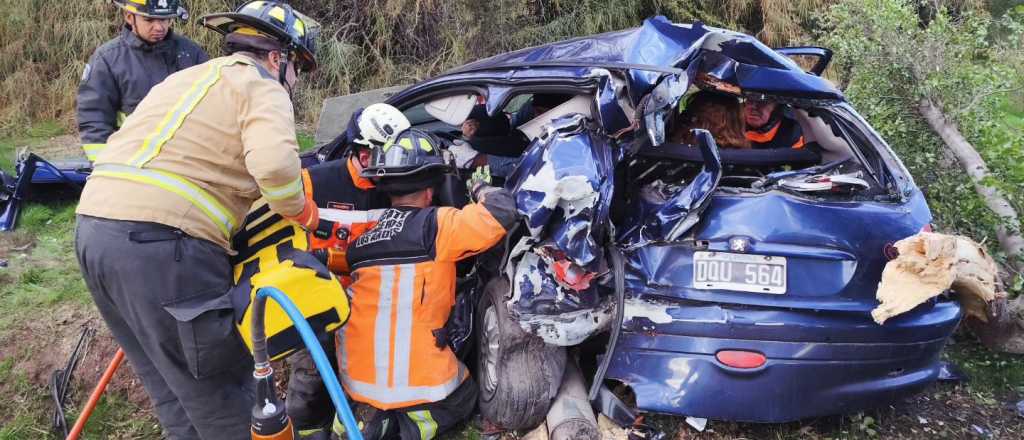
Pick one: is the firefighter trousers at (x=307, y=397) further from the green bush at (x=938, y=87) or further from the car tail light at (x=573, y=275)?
the green bush at (x=938, y=87)

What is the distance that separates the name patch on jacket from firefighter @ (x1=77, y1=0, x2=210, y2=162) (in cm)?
204

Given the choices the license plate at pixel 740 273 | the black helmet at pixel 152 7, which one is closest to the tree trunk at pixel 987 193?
the license plate at pixel 740 273

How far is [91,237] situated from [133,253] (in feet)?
0.56

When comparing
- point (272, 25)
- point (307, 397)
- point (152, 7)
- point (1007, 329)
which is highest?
point (272, 25)

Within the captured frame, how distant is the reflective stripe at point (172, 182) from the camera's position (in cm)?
230

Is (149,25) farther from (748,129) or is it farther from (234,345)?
(748,129)

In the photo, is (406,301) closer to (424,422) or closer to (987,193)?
(424,422)

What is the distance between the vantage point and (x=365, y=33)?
29.1 ft

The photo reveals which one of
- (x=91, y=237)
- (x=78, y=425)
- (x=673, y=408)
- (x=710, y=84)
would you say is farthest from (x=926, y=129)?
(x=78, y=425)

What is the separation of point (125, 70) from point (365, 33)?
5.11m

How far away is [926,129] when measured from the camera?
14.3 ft

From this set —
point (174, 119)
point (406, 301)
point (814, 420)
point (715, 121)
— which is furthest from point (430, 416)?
point (715, 121)

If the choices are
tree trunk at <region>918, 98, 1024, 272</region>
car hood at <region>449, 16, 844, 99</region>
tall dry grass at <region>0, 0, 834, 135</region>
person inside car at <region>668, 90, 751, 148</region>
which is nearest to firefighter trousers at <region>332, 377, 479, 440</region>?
car hood at <region>449, 16, 844, 99</region>

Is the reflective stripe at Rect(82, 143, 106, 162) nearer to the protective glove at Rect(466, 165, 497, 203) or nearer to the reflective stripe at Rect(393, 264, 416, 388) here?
the protective glove at Rect(466, 165, 497, 203)
